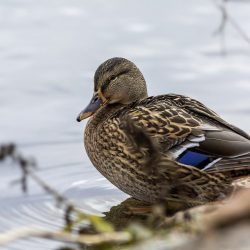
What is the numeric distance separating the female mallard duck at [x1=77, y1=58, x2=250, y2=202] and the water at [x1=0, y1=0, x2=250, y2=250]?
36cm

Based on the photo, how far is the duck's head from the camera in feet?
26.3

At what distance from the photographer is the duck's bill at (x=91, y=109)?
26.0 feet

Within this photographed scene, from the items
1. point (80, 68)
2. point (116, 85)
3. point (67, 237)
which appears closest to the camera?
point (67, 237)

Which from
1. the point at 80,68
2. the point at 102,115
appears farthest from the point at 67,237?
the point at 80,68

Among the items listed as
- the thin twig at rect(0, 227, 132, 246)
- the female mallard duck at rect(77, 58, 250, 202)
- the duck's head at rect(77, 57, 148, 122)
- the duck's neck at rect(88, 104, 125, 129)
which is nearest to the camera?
the thin twig at rect(0, 227, 132, 246)

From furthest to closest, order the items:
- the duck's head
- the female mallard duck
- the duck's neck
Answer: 1. the duck's head
2. the duck's neck
3. the female mallard duck

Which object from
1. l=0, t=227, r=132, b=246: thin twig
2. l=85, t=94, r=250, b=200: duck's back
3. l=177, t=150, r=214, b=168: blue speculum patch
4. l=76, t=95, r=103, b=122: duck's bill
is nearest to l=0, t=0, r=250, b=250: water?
l=85, t=94, r=250, b=200: duck's back

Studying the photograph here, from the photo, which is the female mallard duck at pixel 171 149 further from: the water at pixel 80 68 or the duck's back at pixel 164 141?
the water at pixel 80 68

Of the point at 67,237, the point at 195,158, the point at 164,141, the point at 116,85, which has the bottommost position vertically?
the point at 195,158

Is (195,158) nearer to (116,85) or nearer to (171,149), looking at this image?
(171,149)

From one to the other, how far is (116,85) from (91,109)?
29 cm

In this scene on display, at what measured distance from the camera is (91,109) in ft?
26.2

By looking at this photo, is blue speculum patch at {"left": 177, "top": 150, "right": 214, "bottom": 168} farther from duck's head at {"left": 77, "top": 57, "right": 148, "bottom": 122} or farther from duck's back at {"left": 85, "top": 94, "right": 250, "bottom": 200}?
duck's head at {"left": 77, "top": 57, "right": 148, "bottom": 122}

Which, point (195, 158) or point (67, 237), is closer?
point (67, 237)
